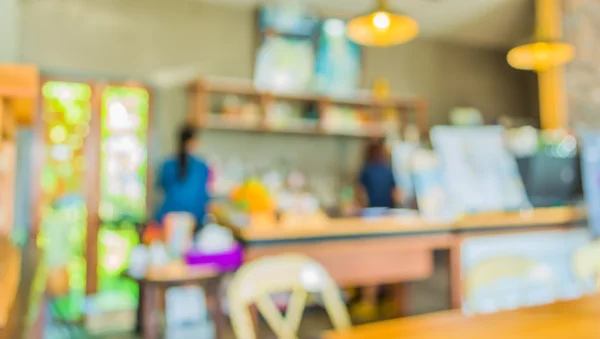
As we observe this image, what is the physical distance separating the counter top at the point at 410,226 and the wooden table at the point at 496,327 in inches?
54.0

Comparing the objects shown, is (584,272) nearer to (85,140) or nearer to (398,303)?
(398,303)

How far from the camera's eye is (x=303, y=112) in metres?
5.11

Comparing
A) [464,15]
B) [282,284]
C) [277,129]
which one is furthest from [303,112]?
[282,284]

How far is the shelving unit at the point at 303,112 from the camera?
4.51 m

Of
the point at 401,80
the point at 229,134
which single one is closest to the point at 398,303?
the point at 229,134

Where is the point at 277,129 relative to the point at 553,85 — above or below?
below

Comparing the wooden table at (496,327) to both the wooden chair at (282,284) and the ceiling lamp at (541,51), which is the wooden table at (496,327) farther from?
the ceiling lamp at (541,51)

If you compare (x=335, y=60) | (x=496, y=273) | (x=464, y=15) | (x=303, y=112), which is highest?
(x=464, y=15)

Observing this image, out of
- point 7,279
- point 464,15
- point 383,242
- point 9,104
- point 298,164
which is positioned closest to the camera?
point 7,279

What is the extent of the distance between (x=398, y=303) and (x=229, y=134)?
2.32m

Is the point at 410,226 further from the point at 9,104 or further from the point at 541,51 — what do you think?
the point at 9,104

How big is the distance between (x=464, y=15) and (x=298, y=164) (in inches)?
100

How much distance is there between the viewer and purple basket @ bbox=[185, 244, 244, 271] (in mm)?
2748

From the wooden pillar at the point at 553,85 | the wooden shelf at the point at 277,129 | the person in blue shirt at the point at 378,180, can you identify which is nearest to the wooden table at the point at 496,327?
the person in blue shirt at the point at 378,180
